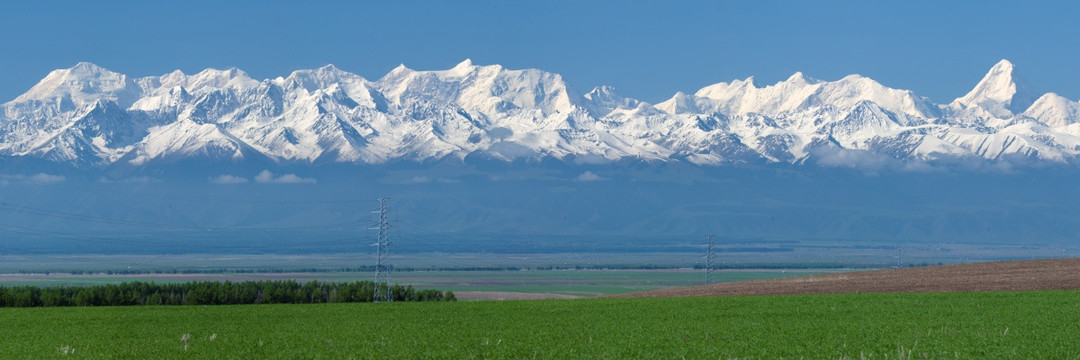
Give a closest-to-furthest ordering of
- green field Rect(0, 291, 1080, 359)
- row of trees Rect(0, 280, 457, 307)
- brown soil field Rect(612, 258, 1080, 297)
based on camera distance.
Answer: green field Rect(0, 291, 1080, 359)
brown soil field Rect(612, 258, 1080, 297)
row of trees Rect(0, 280, 457, 307)

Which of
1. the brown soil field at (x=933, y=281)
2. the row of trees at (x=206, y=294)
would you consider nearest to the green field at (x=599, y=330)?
the brown soil field at (x=933, y=281)

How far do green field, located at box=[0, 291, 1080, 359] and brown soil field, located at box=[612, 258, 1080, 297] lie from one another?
1166 centimetres

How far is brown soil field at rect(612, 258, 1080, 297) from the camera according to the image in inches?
3203

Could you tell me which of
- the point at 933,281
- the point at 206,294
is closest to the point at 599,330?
the point at 933,281

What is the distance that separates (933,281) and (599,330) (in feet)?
146

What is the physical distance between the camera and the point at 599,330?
4997 centimetres

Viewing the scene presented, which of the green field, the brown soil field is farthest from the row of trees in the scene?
the green field

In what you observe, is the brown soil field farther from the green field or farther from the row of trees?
the row of trees

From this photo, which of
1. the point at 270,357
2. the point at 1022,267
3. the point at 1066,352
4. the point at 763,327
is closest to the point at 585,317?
the point at 763,327

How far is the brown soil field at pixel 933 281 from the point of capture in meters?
81.4

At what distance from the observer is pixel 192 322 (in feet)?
199

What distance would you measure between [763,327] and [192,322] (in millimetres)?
24979

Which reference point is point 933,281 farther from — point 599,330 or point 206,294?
point 206,294

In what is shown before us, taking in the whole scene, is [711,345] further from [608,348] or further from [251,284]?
[251,284]
